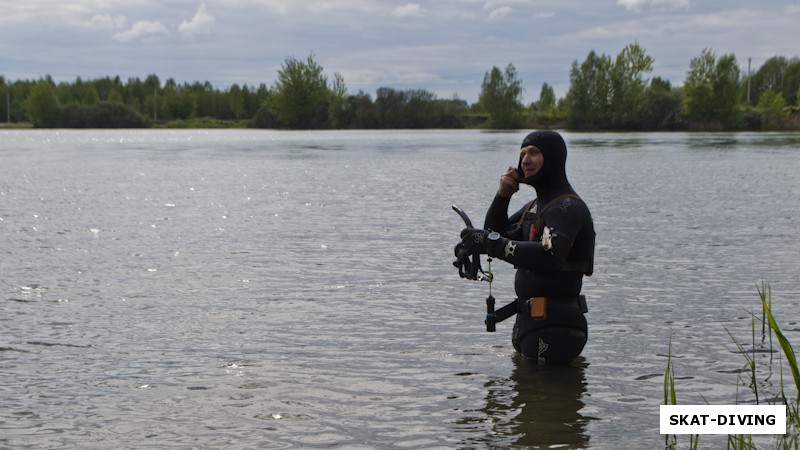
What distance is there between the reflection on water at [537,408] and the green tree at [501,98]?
183313 mm

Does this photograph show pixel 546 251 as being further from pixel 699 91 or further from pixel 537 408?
pixel 699 91

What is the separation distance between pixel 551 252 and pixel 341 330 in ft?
11.4

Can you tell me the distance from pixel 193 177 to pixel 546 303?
33146mm

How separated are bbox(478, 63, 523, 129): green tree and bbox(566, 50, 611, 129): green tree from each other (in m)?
23.3

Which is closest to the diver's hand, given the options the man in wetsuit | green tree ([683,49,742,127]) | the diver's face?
the man in wetsuit

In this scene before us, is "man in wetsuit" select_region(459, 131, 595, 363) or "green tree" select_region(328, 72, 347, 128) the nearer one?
"man in wetsuit" select_region(459, 131, 595, 363)

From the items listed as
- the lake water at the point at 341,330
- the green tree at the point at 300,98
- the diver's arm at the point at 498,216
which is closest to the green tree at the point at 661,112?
the green tree at the point at 300,98

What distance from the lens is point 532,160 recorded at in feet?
25.7

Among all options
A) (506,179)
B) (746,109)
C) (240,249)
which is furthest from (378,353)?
(746,109)

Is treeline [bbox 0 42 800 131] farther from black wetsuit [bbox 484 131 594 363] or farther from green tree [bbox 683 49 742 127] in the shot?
black wetsuit [bbox 484 131 594 363]

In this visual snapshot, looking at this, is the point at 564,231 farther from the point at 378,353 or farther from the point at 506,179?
the point at 378,353

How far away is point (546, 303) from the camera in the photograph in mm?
7910

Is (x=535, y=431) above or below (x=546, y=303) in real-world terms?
below

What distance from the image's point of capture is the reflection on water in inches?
260
